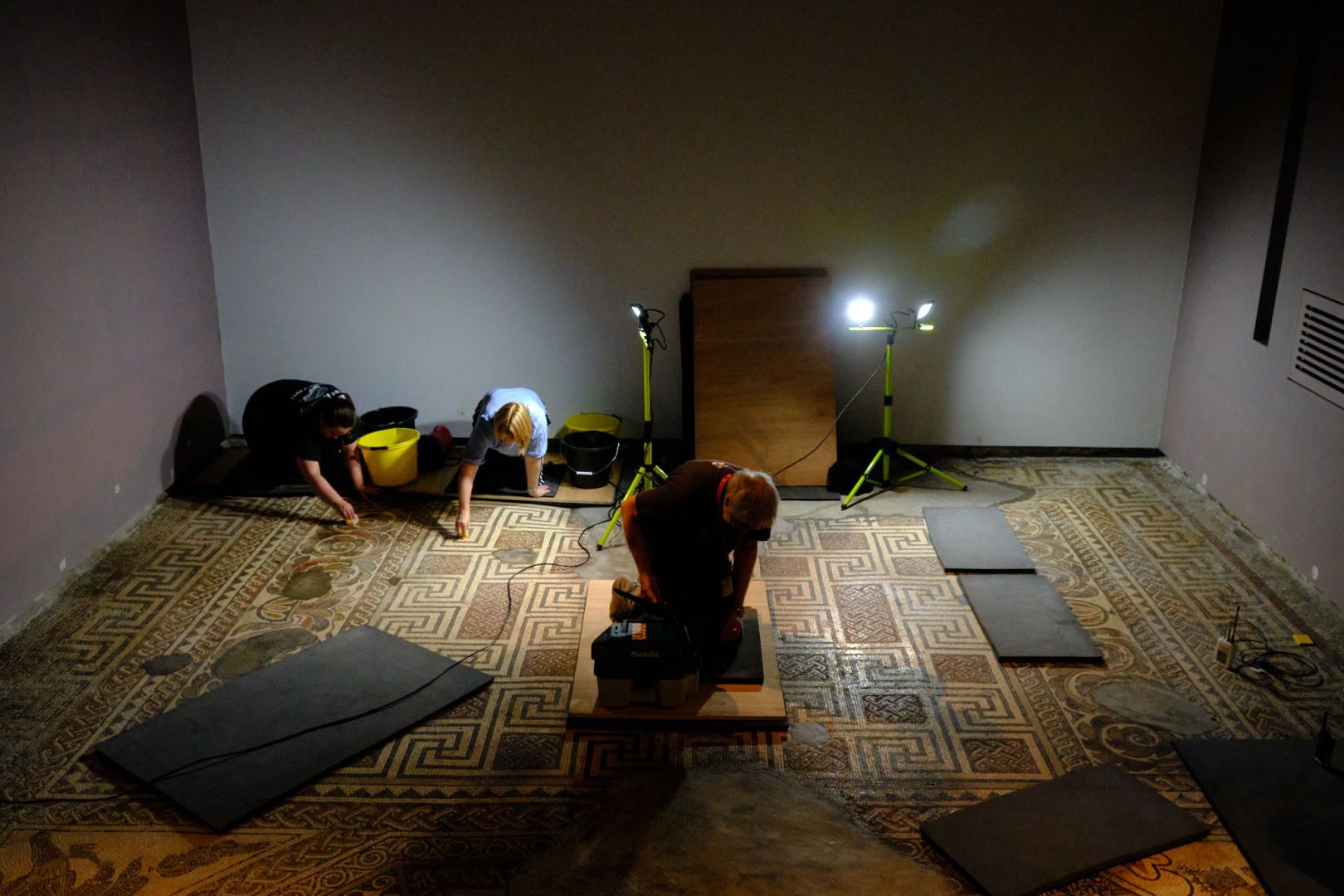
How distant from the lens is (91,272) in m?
5.39

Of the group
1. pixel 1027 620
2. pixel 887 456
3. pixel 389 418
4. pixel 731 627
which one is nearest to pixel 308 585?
pixel 389 418

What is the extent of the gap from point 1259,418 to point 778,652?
2913 mm

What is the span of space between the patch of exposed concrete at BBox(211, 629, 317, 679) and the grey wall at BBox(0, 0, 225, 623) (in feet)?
3.58

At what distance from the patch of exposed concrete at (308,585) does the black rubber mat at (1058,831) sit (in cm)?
306

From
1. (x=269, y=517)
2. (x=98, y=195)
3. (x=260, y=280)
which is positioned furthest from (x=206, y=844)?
(x=260, y=280)

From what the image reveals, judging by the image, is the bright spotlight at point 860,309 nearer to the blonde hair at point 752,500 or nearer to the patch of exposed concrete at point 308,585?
the blonde hair at point 752,500

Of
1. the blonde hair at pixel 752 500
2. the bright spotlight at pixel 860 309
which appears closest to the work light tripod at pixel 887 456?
the bright spotlight at pixel 860 309

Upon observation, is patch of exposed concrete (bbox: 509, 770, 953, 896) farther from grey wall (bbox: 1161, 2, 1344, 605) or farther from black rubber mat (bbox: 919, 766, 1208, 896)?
grey wall (bbox: 1161, 2, 1344, 605)

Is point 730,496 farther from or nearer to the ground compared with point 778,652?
farther from the ground

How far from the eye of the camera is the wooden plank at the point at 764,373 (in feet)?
21.0

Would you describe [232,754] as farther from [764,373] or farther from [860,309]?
[860,309]

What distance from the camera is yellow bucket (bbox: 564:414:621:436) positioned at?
6.62 metres

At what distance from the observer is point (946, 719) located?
4.23m

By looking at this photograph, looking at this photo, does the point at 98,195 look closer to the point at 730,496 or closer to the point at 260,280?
the point at 260,280
